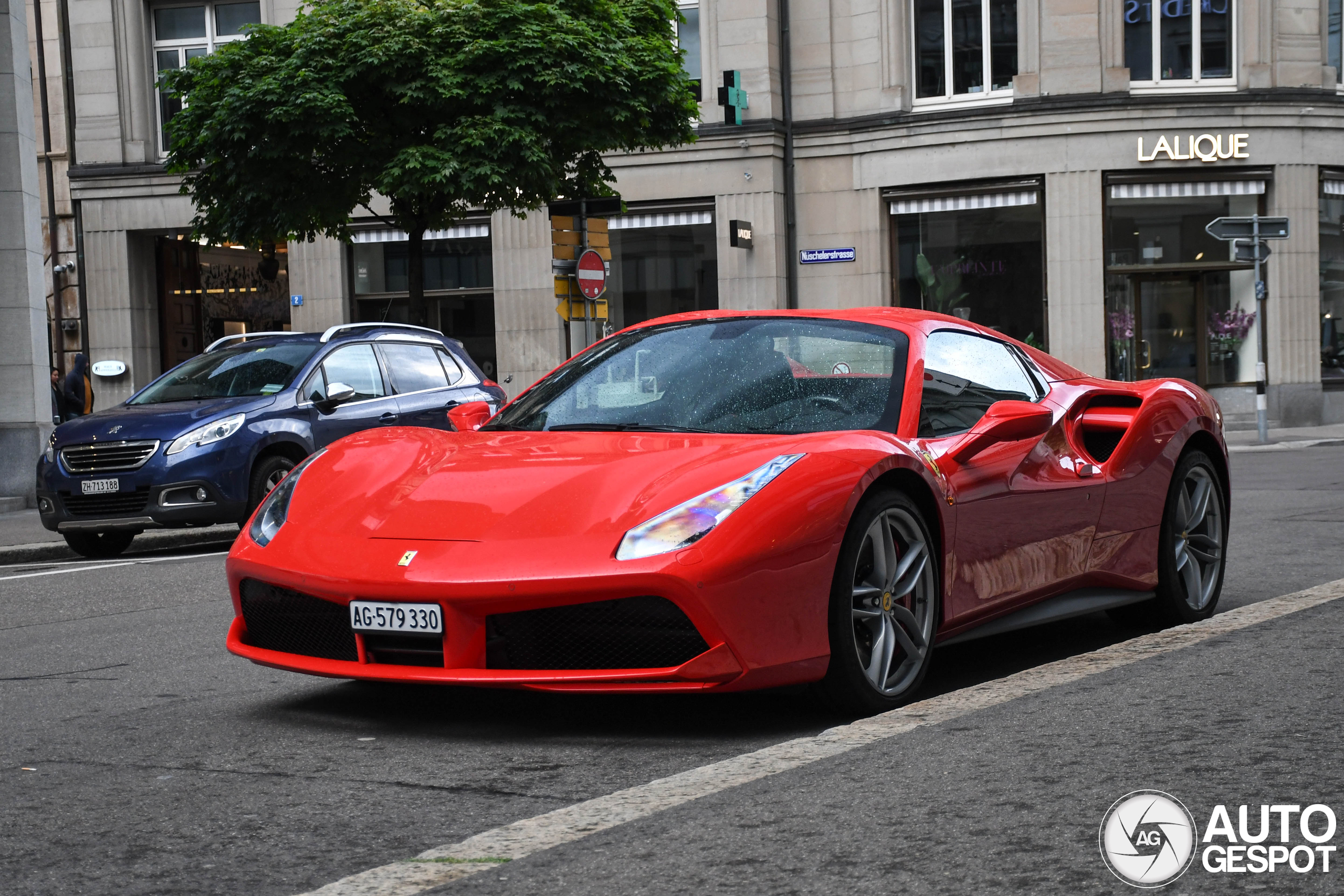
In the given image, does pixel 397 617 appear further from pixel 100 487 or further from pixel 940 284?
pixel 940 284

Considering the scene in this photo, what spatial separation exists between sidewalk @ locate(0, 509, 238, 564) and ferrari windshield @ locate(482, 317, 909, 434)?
23.5ft

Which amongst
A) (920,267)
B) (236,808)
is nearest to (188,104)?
(920,267)

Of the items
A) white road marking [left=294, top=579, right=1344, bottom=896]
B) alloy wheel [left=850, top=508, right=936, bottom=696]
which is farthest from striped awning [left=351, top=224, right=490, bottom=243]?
alloy wheel [left=850, top=508, right=936, bottom=696]

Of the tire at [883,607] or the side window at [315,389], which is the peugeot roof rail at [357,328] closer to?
the side window at [315,389]

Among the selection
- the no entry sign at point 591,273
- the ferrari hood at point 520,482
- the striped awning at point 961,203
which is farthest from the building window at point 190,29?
the ferrari hood at point 520,482

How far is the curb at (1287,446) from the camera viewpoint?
21.7 m

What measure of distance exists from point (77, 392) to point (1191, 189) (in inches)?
681

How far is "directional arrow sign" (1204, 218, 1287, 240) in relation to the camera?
22.0 m

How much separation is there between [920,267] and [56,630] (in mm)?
21659

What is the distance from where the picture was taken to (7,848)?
11.1ft

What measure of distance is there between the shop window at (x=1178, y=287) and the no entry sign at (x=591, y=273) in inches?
428

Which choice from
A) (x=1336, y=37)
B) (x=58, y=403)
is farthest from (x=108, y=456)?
(x=1336, y=37)

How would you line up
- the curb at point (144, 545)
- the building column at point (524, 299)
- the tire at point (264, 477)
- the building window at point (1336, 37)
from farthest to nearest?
the building column at point (524, 299), the building window at point (1336, 37), the curb at point (144, 545), the tire at point (264, 477)

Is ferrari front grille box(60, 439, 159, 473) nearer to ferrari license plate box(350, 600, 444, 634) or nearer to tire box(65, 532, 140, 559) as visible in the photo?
tire box(65, 532, 140, 559)
